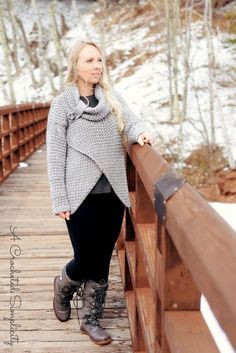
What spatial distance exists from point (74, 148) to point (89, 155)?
3.7 inches

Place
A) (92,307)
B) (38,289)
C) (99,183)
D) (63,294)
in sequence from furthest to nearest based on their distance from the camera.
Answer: (38,289) → (63,294) → (92,307) → (99,183)

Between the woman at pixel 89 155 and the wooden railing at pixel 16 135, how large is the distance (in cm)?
545

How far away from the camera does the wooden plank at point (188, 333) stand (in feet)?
4.67

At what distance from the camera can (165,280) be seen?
1766 millimetres

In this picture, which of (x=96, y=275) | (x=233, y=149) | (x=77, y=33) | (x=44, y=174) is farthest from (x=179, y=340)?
(x=77, y=33)

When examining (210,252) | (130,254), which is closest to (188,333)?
(210,252)

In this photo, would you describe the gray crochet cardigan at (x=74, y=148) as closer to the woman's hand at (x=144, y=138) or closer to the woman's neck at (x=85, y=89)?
the woman's neck at (x=85, y=89)

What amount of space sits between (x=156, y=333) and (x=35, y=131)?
12.1 metres

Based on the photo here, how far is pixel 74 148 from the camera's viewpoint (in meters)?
3.04

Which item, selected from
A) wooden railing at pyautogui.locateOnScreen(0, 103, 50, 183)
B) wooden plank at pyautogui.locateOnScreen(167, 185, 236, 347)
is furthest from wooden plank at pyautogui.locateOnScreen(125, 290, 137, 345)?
wooden railing at pyautogui.locateOnScreen(0, 103, 50, 183)

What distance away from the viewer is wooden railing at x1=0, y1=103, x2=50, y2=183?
8969 millimetres

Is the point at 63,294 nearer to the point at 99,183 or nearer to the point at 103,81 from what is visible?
the point at 99,183

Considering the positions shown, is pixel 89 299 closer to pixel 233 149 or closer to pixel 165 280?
pixel 165 280

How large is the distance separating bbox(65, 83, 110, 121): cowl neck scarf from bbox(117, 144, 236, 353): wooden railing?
0.29 m
